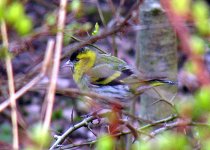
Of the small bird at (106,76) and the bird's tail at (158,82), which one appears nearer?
the bird's tail at (158,82)

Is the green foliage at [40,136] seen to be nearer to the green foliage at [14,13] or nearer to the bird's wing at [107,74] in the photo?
the green foliage at [14,13]

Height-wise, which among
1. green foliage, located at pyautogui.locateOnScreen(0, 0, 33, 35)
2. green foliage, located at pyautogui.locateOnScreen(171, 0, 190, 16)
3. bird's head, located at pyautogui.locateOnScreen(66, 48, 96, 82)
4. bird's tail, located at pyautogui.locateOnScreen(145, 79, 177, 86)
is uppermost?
bird's head, located at pyautogui.locateOnScreen(66, 48, 96, 82)

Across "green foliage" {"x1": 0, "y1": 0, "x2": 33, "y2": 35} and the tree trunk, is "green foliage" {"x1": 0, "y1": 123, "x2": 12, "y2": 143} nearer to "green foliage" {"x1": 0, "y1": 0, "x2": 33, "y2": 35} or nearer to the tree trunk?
the tree trunk

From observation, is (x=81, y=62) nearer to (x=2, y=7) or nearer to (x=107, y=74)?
(x=107, y=74)

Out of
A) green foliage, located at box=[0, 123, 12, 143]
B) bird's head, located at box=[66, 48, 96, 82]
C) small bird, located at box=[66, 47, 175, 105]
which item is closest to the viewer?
small bird, located at box=[66, 47, 175, 105]

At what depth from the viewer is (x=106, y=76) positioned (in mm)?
4594

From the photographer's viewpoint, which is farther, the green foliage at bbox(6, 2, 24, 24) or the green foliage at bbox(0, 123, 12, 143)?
the green foliage at bbox(0, 123, 12, 143)

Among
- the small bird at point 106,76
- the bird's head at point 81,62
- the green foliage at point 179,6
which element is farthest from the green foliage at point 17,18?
the bird's head at point 81,62

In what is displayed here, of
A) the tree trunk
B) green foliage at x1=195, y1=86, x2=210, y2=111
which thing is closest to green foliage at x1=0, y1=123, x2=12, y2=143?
the tree trunk

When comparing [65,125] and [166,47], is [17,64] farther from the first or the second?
[166,47]

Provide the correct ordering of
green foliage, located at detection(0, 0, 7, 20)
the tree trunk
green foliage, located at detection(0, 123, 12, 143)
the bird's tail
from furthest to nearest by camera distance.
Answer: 1. green foliage, located at detection(0, 123, 12, 143)
2. the tree trunk
3. the bird's tail
4. green foliage, located at detection(0, 0, 7, 20)

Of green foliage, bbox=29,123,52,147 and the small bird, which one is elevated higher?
the small bird

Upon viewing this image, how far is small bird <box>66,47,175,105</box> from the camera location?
4.04m

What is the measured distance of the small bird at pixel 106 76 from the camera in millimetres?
4035
